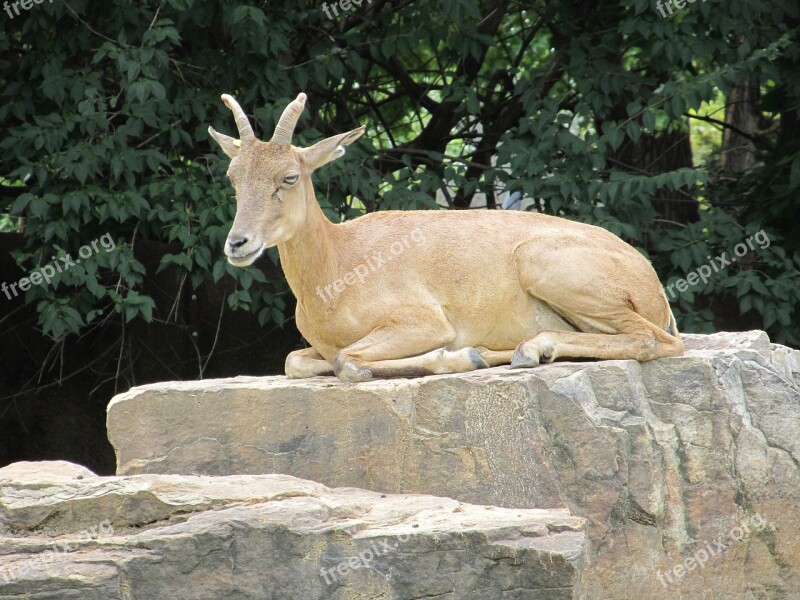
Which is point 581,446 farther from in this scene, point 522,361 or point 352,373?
point 352,373

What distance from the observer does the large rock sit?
6473 millimetres

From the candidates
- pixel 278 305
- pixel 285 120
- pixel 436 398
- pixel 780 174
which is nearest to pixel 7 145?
pixel 278 305

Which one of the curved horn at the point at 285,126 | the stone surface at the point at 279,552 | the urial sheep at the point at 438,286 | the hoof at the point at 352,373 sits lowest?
the stone surface at the point at 279,552

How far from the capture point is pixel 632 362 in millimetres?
6875

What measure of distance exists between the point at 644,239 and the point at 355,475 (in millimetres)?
4936

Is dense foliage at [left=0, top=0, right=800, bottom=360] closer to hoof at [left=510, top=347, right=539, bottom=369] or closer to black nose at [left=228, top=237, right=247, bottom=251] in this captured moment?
black nose at [left=228, top=237, right=247, bottom=251]

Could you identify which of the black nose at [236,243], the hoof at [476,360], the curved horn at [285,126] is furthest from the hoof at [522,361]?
the curved horn at [285,126]

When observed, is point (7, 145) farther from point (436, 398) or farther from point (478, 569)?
point (478, 569)

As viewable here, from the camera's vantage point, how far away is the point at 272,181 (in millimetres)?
6695

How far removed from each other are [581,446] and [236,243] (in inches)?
90.4

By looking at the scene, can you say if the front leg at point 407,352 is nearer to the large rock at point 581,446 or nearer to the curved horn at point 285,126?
the large rock at point 581,446

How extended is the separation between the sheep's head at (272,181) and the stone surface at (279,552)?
1.62m

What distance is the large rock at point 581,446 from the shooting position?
6.47 meters

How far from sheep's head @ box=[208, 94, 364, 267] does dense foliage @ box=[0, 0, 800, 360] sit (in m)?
2.21
